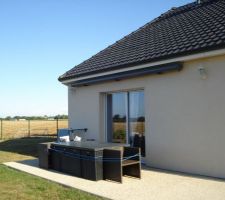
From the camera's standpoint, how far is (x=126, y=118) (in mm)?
11445

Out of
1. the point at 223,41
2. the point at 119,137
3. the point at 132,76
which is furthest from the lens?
the point at 119,137

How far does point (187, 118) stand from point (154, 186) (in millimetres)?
2382

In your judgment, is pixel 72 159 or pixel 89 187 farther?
pixel 72 159

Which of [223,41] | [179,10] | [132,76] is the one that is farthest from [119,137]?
[179,10]

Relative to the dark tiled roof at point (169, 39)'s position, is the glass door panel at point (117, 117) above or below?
below

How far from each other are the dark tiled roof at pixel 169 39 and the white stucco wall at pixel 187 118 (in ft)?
1.80

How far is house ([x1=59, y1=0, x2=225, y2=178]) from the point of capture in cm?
864

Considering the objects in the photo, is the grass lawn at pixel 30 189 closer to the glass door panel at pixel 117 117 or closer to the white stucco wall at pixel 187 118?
the white stucco wall at pixel 187 118

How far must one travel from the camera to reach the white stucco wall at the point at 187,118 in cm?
851

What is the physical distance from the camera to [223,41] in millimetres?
8211

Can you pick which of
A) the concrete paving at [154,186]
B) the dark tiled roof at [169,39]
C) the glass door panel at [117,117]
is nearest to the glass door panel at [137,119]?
the glass door panel at [117,117]

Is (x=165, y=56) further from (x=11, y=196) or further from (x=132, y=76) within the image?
(x=11, y=196)

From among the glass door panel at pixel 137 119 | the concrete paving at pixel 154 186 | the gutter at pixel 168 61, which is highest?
the gutter at pixel 168 61

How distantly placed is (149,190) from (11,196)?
2.86m
